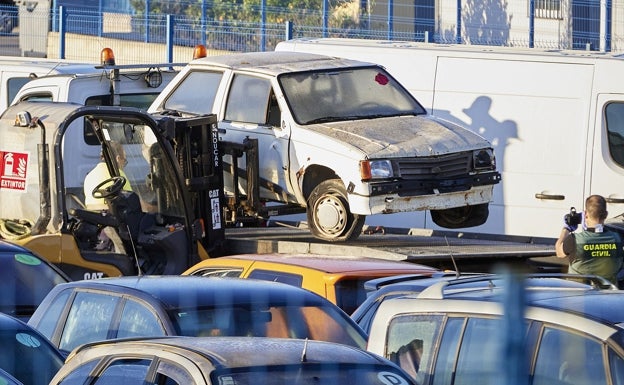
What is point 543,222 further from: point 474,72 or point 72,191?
point 72,191

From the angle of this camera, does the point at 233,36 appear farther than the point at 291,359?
Yes

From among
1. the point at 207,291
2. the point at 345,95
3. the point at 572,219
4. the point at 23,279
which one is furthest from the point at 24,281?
the point at 345,95

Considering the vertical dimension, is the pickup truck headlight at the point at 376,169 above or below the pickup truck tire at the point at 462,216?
above

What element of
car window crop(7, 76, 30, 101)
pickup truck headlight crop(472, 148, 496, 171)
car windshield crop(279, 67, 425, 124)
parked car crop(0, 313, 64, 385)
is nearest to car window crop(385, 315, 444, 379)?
parked car crop(0, 313, 64, 385)

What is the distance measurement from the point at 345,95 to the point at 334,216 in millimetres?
1444

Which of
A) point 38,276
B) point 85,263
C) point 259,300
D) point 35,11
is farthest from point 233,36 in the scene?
point 259,300

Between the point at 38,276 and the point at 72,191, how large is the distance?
3.40 metres

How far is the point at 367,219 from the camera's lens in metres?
13.8

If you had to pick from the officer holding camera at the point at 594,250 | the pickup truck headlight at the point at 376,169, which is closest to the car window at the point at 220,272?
the officer holding camera at the point at 594,250

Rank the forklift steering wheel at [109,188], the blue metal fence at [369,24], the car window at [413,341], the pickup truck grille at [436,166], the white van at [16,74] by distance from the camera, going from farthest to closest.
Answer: the blue metal fence at [369,24] → the white van at [16,74] → the forklift steering wheel at [109,188] → the pickup truck grille at [436,166] → the car window at [413,341]

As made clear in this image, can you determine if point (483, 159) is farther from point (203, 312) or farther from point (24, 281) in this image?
point (203, 312)

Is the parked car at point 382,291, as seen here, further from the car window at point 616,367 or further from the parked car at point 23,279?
the parked car at point 23,279

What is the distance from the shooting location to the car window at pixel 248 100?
1313 cm

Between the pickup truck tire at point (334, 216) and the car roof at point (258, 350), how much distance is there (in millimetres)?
6733
